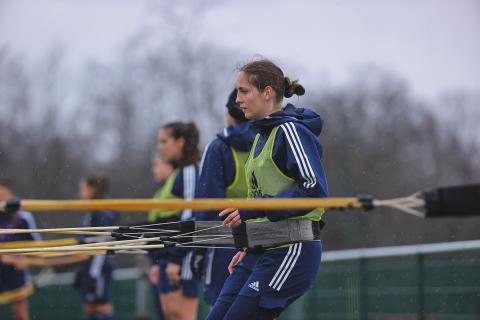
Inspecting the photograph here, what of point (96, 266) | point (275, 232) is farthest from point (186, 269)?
point (96, 266)

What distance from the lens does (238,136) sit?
6.97 meters

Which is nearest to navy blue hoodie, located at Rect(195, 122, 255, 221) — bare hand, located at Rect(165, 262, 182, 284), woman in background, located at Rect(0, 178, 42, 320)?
bare hand, located at Rect(165, 262, 182, 284)

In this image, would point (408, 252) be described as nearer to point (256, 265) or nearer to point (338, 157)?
point (338, 157)

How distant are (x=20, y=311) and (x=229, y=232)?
6.03 m

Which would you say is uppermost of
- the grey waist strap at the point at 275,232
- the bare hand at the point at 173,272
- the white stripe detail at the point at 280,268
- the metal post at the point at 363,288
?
the grey waist strap at the point at 275,232

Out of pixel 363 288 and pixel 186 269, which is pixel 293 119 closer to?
pixel 186 269

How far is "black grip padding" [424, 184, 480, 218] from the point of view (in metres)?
3.91

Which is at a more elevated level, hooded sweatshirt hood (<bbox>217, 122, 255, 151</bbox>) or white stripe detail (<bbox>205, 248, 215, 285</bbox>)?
hooded sweatshirt hood (<bbox>217, 122, 255, 151</bbox>)

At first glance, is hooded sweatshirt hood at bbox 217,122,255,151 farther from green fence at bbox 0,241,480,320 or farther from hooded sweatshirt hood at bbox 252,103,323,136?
green fence at bbox 0,241,480,320

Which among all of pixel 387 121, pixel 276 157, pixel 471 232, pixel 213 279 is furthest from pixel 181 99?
pixel 276 157

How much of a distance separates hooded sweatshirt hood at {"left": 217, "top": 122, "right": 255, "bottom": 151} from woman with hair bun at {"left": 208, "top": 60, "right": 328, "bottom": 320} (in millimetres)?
1472

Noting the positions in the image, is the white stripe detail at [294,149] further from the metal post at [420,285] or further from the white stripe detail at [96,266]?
the white stripe detail at [96,266]

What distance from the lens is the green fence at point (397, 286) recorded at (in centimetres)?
1012

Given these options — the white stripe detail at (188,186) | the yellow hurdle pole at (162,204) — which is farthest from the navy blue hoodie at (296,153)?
the white stripe detail at (188,186)
